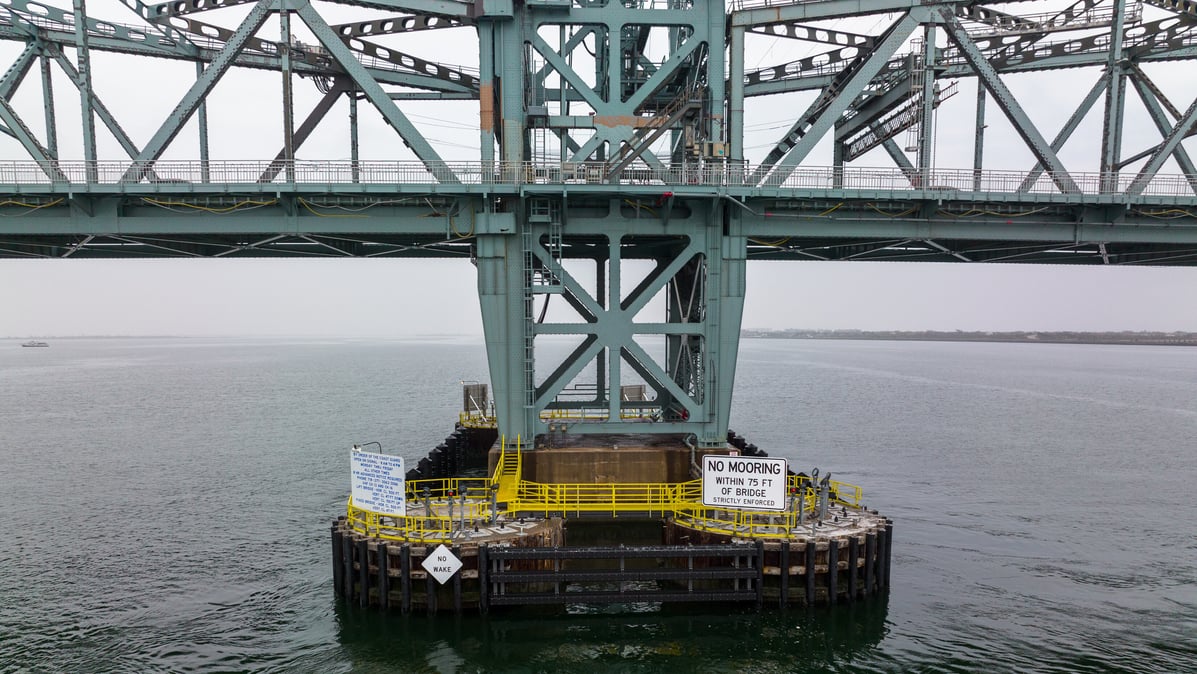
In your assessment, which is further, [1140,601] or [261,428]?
[261,428]

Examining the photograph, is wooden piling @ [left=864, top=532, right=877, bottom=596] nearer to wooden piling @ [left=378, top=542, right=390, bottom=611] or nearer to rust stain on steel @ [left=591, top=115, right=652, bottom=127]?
wooden piling @ [left=378, top=542, right=390, bottom=611]

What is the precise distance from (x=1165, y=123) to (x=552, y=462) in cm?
2778

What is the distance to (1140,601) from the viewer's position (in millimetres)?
20859

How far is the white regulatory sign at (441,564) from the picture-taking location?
17.7 m

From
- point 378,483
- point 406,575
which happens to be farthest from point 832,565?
point 378,483

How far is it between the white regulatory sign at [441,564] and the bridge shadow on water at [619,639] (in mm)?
1329

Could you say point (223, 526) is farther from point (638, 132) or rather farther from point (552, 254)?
point (638, 132)

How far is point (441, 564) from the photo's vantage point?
1770 cm

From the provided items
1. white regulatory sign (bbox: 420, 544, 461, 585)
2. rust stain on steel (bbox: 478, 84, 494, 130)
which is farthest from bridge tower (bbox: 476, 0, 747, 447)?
white regulatory sign (bbox: 420, 544, 461, 585)

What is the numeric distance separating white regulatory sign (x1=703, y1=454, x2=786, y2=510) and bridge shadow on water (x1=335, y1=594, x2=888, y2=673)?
2.94m

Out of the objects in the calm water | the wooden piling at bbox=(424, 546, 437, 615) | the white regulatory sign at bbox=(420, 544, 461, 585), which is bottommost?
the calm water

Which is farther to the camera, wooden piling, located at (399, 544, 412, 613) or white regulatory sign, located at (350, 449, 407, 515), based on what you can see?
white regulatory sign, located at (350, 449, 407, 515)

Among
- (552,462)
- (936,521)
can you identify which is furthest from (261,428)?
(936,521)

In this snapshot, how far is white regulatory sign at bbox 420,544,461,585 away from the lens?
58.0ft
